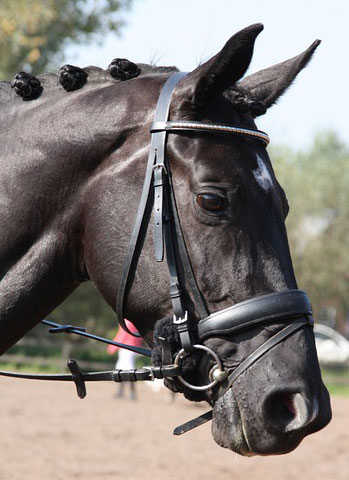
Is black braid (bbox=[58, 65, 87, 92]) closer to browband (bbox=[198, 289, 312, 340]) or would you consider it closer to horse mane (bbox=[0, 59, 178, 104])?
horse mane (bbox=[0, 59, 178, 104])

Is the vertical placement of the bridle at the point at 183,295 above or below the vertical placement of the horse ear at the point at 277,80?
below

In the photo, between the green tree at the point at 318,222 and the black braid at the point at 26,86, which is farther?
the green tree at the point at 318,222

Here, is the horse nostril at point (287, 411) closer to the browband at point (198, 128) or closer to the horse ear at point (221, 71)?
the browband at point (198, 128)

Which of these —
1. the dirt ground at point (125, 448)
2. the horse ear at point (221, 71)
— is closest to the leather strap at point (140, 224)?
the horse ear at point (221, 71)

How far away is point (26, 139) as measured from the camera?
3.16 metres

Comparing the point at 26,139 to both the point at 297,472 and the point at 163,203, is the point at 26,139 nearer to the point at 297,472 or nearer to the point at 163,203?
the point at 163,203

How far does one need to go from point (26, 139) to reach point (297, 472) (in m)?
7.56

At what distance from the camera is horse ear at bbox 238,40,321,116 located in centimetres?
329

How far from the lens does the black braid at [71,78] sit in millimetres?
3213

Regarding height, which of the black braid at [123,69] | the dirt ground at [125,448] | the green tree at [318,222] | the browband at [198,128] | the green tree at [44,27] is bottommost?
the green tree at [318,222]

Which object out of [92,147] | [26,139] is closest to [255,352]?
[92,147]

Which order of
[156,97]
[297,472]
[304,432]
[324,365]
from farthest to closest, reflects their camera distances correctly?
[324,365] < [297,472] < [156,97] < [304,432]

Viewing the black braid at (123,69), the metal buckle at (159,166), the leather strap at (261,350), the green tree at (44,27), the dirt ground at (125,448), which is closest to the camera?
the leather strap at (261,350)

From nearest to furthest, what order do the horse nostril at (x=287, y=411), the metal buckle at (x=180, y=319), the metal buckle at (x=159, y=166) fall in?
the horse nostril at (x=287, y=411), the metal buckle at (x=180, y=319), the metal buckle at (x=159, y=166)
